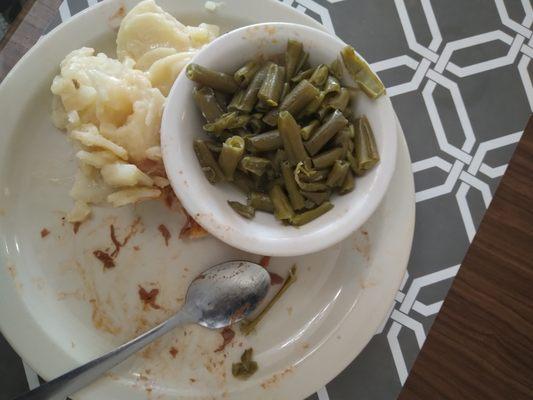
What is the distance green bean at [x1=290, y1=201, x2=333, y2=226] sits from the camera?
133 cm

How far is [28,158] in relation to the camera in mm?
1464

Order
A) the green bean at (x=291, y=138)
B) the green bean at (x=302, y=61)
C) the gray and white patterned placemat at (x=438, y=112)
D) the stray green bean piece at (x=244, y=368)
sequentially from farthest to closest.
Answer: the gray and white patterned placemat at (x=438, y=112) → the stray green bean piece at (x=244, y=368) → the green bean at (x=302, y=61) → the green bean at (x=291, y=138)

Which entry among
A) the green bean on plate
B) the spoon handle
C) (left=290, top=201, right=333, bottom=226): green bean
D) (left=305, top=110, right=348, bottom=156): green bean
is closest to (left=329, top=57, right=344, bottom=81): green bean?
the green bean on plate

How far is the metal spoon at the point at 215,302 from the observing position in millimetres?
1370

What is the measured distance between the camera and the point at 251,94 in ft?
4.32

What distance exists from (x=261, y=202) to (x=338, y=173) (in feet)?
0.67

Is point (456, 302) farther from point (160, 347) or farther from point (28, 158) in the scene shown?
point (28, 158)

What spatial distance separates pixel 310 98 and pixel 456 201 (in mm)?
656

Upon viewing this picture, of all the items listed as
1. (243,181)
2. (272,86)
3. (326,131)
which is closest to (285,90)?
(272,86)

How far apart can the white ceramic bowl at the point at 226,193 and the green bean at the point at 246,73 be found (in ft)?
0.08

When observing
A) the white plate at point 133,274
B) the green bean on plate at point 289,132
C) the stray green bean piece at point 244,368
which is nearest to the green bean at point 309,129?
the green bean on plate at point 289,132

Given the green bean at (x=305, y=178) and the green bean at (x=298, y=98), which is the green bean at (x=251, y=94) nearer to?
the green bean at (x=298, y=98)

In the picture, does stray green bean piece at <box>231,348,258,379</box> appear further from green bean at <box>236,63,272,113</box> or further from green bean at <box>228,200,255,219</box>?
green bean at <box>236,63,272,113</box>

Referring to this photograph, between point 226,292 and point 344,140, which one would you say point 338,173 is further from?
point 226,292
